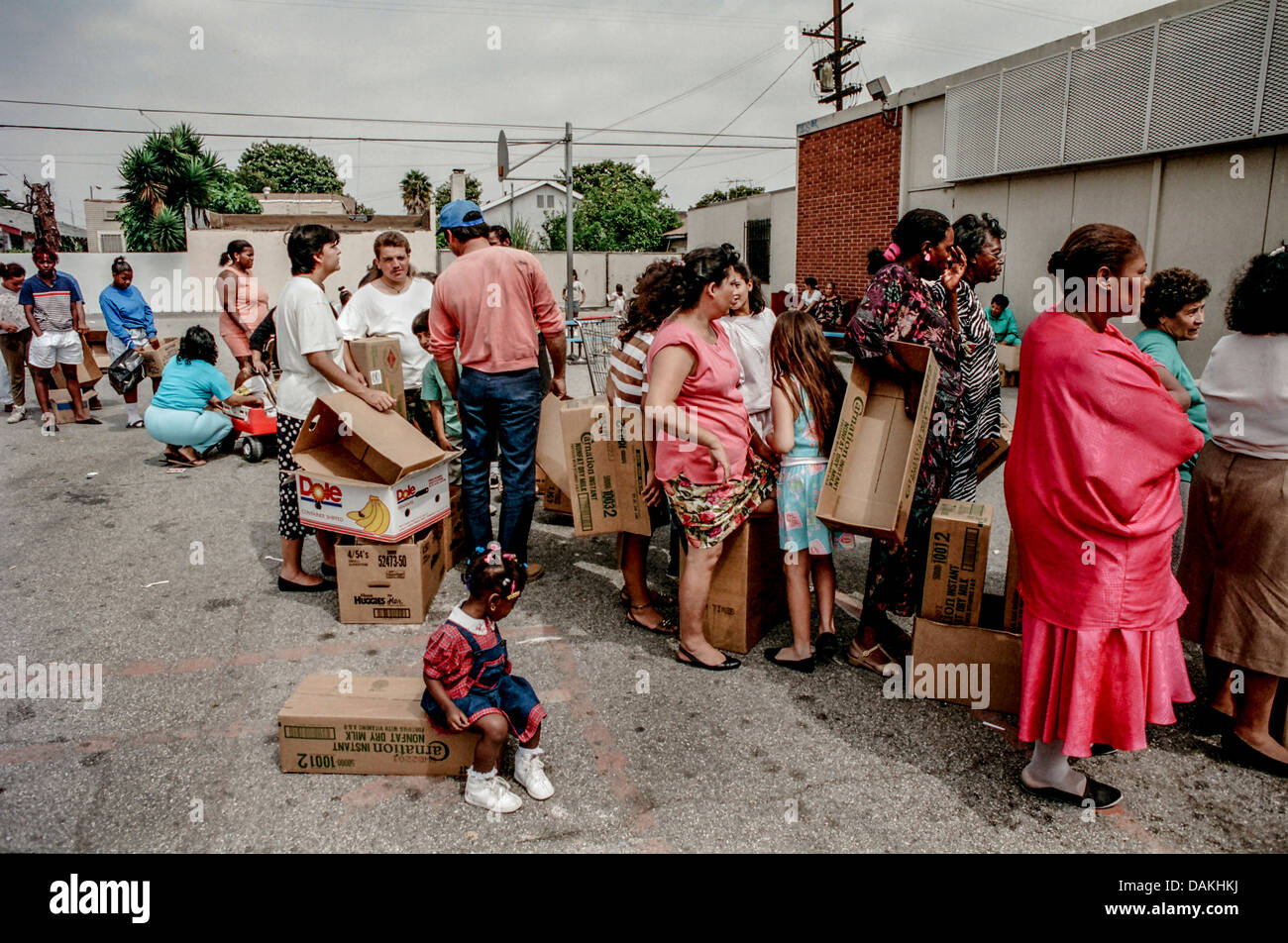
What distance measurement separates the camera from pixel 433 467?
4.39 meters

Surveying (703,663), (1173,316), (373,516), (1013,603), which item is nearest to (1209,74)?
(1173,316)

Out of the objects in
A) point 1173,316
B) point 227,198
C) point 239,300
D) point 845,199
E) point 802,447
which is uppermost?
point 227,198

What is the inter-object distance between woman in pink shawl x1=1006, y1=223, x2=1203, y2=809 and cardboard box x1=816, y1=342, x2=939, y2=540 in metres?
0.69

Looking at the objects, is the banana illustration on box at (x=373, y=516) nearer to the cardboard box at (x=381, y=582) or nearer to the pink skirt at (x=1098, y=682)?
the cardboard box at (x=381, y=582)

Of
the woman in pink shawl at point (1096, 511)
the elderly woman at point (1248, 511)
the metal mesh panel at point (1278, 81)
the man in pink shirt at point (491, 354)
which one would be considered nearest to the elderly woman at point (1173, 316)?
the elderly woman at point (1248, 511)

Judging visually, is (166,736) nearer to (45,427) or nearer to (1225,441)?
(1225,441)

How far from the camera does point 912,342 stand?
3.40 meters

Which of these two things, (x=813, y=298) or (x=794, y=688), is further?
(x=813, y=298)

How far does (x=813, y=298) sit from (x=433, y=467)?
1297 centimetres

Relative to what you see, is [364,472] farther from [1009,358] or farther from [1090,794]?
[1009,358]

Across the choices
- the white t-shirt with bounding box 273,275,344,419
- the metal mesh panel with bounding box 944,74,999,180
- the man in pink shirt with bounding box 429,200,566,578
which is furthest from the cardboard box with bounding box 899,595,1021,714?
the metal mesh panel with bounding box 944,74,999,180

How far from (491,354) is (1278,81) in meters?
10.3

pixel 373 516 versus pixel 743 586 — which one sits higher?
pixel 373 516
